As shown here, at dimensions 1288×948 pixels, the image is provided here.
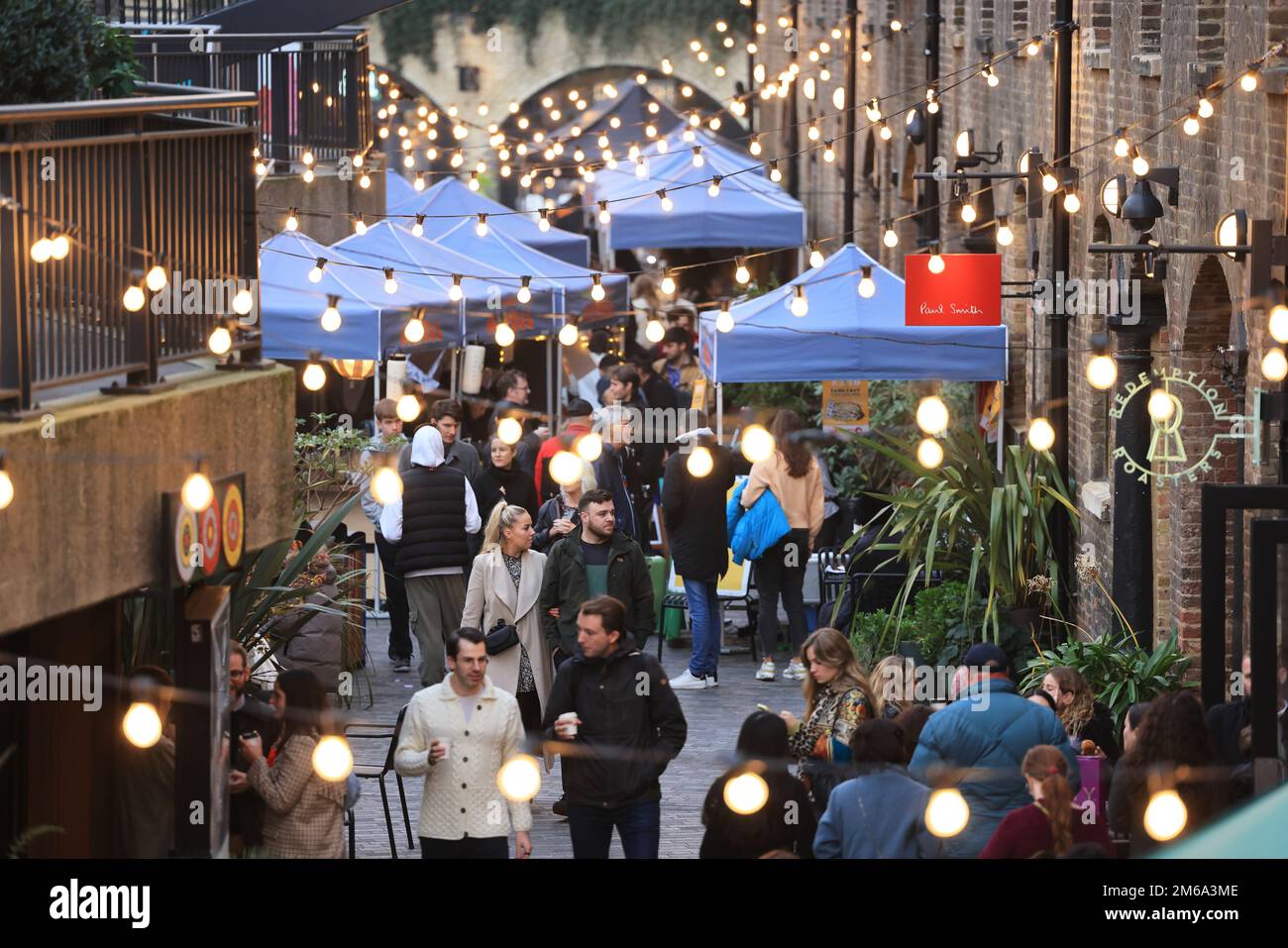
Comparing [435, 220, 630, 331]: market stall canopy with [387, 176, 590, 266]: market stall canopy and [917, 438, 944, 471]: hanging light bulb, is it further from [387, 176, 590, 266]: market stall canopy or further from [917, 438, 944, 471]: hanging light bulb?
[917, 438, 944, 471]: hanging light bulb

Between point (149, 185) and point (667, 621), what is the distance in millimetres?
6974

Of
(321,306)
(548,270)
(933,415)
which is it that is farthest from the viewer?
(548,270)

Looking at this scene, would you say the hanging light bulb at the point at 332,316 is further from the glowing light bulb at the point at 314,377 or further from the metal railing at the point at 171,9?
the metal railing at the point at 171,9

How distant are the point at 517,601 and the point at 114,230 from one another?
3858 millimetres

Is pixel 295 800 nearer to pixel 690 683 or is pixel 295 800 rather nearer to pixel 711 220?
pixel 690 683

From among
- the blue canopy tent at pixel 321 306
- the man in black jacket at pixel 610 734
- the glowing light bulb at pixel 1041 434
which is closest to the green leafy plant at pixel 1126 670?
the glowing light bulb at pixel 1041 434

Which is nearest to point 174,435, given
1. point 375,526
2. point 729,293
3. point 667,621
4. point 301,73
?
point 375,526

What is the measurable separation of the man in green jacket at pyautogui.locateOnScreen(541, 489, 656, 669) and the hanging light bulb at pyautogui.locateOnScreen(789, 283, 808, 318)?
3481mm

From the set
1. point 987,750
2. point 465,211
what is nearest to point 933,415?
point 987,750

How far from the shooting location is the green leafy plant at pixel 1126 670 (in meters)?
10.6

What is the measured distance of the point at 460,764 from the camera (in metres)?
8.12

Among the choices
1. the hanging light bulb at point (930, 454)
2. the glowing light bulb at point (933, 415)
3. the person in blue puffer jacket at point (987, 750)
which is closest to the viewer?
the person in blue puffer jacket at point (987, 750)

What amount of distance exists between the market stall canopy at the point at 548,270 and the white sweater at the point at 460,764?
31.1 ft

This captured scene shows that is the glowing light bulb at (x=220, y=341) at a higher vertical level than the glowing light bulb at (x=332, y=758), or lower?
higher
